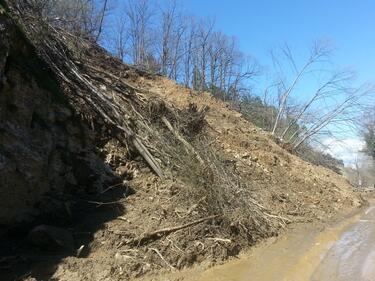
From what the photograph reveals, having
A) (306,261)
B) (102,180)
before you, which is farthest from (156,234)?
(306,261)

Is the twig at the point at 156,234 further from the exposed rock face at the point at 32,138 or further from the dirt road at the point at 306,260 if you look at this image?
the exposed rock face at the point at 32,138

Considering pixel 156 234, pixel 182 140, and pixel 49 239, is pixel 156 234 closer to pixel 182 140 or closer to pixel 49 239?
pixel 49 239

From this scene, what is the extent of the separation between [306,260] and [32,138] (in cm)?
554

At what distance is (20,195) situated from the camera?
23.3 ft

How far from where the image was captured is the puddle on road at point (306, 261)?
7855 millimetres

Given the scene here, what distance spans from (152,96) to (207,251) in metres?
5.72

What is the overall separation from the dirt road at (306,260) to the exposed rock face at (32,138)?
2.60m

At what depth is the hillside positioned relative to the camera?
6.96 metres

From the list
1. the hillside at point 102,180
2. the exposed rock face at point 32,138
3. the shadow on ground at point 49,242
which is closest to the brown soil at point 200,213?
the hillside at point 102,180

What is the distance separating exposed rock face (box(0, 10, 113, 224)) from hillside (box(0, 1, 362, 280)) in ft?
0.07

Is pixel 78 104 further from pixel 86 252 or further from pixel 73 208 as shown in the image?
pixel 86 252

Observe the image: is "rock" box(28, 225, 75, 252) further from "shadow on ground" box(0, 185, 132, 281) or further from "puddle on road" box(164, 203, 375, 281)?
"puddle on road" box(164, 203, 375, 281)

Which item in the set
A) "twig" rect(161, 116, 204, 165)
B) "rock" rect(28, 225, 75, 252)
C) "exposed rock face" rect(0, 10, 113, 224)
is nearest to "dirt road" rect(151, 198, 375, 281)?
"rock" rect(28, 225, 75, 252)

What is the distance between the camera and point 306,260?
9.16 meters
